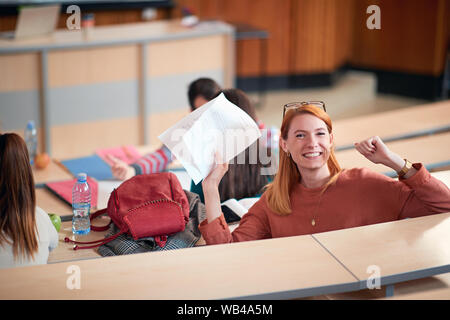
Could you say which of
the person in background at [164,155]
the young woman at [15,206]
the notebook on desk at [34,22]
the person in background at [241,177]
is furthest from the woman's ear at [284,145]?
the notebook on desk at [34,22]

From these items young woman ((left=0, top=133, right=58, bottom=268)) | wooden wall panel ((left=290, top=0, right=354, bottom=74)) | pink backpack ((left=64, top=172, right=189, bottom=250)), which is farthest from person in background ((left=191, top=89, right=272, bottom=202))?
wooden wall panel ((left=290, top=0, right=354, bottom=74))

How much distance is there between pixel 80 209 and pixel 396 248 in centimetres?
133

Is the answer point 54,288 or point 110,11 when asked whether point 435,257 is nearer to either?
point 54,288

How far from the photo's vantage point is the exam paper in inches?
94.0

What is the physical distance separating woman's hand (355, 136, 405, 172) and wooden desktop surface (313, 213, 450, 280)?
21 centimetres

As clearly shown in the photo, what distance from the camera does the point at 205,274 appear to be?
6.47 ft

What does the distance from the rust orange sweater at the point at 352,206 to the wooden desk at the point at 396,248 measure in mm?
85

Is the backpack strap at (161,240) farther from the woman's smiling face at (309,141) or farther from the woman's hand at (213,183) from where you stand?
the woman's smiling face at (309,141)

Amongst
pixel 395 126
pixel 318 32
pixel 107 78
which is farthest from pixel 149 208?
pixel 318 32

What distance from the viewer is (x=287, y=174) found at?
2510 mm

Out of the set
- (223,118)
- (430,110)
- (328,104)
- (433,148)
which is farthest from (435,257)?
(328,104)

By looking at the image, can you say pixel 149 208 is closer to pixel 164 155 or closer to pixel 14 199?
pixel 14 199

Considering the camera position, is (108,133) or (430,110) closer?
(430,110)

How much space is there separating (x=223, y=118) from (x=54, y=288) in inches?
36.4
